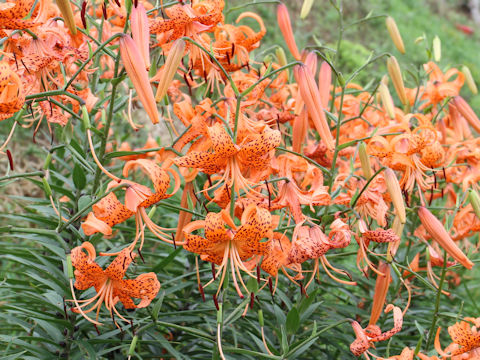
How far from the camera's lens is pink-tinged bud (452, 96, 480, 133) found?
6.01ft

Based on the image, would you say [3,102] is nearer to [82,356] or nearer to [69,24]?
[69,24]

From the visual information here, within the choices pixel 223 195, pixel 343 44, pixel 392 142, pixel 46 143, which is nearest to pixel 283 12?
pixel 392 142

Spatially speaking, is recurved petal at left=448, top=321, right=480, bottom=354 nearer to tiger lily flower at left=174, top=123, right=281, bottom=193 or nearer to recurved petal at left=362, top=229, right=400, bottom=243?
recurved petal at left=362, top=229, right=400, bottom=243

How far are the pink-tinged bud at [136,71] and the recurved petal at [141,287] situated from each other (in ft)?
1.22

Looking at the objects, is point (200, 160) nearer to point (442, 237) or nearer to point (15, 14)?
point (15, 14)

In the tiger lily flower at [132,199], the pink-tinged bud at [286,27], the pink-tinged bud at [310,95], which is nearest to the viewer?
the tiger lily flower at [132,199]

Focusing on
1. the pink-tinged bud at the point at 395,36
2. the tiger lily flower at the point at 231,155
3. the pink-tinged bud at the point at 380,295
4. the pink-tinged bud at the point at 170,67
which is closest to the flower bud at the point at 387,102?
the pink-tinged bud at the point at 395,36

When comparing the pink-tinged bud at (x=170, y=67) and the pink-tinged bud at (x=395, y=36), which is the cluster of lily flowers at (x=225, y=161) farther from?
the pink-tinged bud at (x=395, y=36)

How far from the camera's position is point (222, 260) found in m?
1.18

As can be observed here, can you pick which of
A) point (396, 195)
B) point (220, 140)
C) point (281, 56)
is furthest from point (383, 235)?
point (281, 56)

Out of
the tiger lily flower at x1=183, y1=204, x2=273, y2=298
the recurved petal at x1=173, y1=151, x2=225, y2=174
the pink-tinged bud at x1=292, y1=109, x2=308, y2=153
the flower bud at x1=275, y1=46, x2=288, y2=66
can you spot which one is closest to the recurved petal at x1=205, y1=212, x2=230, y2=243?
the tiger lily flower at x1=183, y1=204, x2=273, y2=298

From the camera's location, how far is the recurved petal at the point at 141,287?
1.22 meters

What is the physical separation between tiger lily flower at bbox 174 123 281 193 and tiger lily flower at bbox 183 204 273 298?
0.27 ft

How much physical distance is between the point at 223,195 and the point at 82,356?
53 cm
